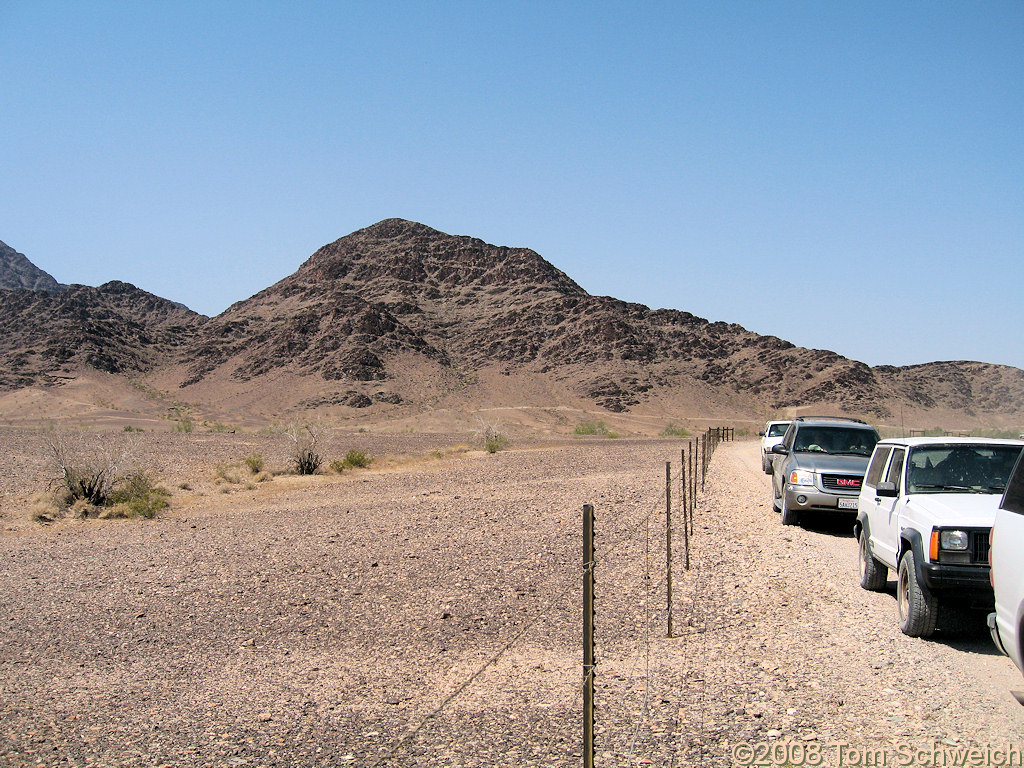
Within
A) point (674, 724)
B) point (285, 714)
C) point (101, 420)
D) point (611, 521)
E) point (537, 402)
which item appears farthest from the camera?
point (537, 402)

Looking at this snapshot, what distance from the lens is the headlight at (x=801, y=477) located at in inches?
544

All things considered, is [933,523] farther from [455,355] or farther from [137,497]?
[455,355]

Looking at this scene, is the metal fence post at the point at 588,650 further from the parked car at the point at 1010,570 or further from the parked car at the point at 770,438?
the parked car at the point at 770,438

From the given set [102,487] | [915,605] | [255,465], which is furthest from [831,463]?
[255,465]

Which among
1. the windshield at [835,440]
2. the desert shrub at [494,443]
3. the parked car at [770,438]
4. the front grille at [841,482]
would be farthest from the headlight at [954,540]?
the desert shrub at [494,443]

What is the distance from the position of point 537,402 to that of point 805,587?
82.3 m

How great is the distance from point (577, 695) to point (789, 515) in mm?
9098

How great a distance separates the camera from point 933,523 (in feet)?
22.7

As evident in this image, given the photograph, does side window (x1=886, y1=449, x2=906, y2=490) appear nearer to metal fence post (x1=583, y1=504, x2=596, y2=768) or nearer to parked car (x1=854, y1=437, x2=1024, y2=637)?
parked car (x1=854, y1=437, x2=1024, y2=637)

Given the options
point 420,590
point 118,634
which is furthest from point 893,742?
point 118,634

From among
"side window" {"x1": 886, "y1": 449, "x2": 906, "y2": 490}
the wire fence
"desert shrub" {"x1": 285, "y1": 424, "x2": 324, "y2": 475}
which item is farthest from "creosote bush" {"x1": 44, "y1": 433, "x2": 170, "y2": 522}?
"side window" {"x1": 886, "y1": 449, "x2": 906, "y2": 490}

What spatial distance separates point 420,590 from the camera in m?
10.5

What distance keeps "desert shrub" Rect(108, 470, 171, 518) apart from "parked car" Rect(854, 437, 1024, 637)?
629 inches

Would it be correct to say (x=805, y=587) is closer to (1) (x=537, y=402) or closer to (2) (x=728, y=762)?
(2) (x=728, y=762)
